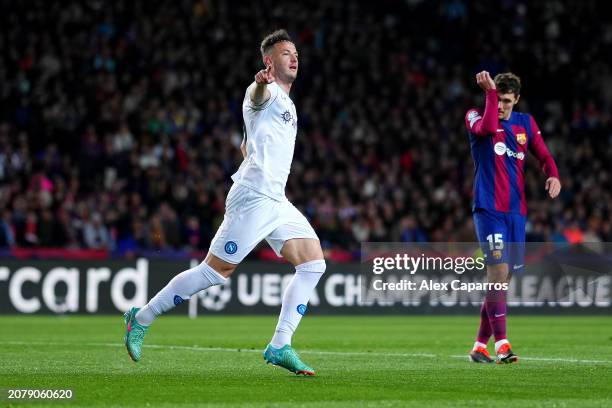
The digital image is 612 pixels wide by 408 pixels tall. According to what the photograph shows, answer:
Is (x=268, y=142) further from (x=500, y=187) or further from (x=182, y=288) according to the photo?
(x=500, y=187)

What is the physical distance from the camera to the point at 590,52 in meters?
29.9

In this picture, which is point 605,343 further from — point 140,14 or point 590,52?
point 590,52

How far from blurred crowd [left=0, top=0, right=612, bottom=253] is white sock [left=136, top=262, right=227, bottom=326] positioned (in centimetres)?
1172

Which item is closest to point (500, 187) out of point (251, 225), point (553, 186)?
point (553, 186)

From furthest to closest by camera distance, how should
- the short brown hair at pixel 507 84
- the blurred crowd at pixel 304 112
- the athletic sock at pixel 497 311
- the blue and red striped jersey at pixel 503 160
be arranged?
the blurred crowd at pixel 304 112
the short brown hair at pixel 507 84
the blue and red striped jersey at pixel 503 160
the athletic sock at pixel 497 311

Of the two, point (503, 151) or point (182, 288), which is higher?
point (503, 151)

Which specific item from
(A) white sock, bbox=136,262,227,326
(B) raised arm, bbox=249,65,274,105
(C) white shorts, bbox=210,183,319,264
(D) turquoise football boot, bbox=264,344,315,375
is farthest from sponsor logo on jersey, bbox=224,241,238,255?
(B) raised arm, bbox=249,65,274,105

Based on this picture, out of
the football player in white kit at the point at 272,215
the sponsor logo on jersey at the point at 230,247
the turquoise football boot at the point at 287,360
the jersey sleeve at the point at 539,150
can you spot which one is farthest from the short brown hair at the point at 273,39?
the jersey sleeve at the point at 539,150

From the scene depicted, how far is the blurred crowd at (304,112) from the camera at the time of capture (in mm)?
21547

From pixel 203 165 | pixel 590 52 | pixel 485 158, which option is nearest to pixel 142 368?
pixel 485 158

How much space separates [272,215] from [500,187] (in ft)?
8.20

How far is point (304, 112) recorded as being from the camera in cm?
2552

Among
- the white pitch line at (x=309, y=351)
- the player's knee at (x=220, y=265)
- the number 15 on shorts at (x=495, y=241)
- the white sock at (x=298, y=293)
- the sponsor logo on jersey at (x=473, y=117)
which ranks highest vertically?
the sponsor logo on jersey at (x=473, y=117)

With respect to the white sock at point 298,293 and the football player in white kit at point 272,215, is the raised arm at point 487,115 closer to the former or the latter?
the football player in white kit at point 272,215
